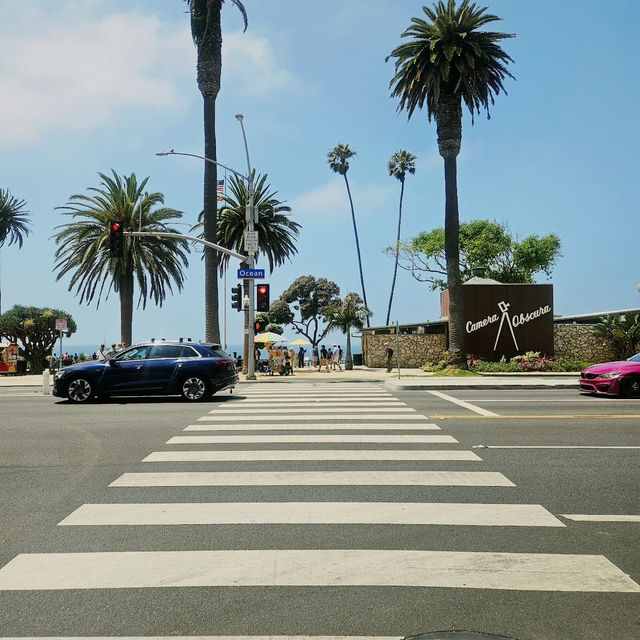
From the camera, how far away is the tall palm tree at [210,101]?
100.0ft

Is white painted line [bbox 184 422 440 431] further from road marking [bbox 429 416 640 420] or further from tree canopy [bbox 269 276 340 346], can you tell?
tree canopy [bbox 269 276 340 346]

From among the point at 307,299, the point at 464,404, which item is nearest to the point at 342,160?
the point at 307,299

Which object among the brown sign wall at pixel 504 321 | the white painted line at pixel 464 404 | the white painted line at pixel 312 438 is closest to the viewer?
the white painted line at pixel 312 438

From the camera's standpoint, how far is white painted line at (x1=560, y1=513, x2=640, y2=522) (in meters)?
5.57

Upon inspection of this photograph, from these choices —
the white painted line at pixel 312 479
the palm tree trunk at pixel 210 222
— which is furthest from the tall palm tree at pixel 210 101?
the white painted line at pixel 312 479

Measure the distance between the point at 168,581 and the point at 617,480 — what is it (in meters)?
5.13

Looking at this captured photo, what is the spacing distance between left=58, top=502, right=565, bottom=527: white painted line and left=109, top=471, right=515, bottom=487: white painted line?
31.8 inches

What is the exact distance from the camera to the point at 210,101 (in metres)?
31.4

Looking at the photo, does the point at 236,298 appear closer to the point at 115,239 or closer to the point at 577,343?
the point at 115,239

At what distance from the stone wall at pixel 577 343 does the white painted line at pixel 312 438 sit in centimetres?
3088

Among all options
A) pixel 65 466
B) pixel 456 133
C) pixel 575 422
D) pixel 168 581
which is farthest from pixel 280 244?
pixel 168 581

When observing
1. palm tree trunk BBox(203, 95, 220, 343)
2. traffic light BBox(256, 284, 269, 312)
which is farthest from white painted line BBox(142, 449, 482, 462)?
palm tree trunk BBox(203, 95, 220, 343)

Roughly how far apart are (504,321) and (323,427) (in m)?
26.6

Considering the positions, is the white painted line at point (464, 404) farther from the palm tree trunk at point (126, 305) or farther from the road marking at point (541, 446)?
the palm tree trunk at point (126, 305)
